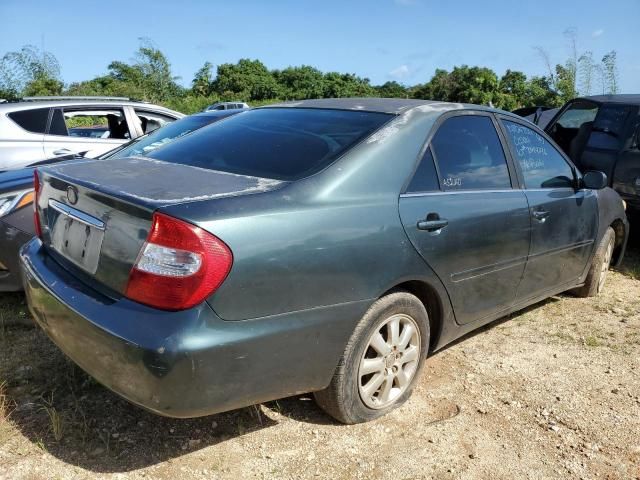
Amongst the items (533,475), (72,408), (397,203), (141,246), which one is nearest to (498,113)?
(397,203)

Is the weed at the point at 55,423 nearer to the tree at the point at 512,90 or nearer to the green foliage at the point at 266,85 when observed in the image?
the green foliage at the point at 266,85

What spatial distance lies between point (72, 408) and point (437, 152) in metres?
2.19

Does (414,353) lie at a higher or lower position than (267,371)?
lower

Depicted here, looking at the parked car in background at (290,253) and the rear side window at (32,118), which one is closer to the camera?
the parked car in background at (290,253)

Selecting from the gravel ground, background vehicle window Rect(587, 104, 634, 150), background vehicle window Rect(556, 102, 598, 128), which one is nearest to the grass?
the gravel ground

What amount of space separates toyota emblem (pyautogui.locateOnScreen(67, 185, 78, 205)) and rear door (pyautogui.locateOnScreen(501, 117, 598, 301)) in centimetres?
248

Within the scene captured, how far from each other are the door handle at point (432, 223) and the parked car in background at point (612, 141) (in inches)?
145

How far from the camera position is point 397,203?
2539 millimetres

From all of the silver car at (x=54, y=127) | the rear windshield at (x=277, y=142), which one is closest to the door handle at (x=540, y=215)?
the rear windshield at (x=277, y=142)

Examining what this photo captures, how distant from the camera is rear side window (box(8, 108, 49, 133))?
21.0 feet

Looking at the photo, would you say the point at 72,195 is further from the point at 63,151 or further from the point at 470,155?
the point at 63,151

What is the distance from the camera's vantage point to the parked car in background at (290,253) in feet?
6.50

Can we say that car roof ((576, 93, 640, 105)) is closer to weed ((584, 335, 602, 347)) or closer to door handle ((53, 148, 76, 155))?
weed ((584, 335, 602, 347))

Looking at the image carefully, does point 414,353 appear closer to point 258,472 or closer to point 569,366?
point 258,472
